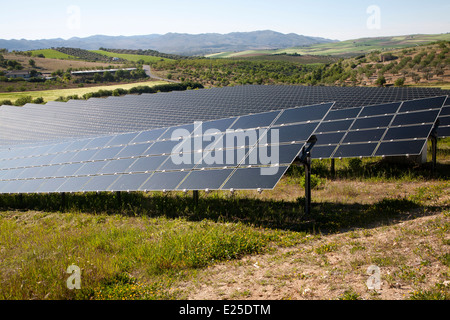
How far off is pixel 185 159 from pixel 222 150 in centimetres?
164

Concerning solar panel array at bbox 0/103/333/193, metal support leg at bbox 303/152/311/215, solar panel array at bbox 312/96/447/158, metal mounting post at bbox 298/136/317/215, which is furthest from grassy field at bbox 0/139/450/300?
solar panel array at bbox 312/96/447/158

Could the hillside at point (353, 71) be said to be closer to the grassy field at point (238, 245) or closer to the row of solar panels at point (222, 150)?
the row of solar panels at point (222, 150)

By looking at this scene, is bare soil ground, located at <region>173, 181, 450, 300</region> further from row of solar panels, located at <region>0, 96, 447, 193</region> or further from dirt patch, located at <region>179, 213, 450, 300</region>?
row of solar panels, located at <region>0, 96, 447, 193</region>

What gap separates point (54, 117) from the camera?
141 ft

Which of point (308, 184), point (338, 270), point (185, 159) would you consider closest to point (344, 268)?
point (338, 270)

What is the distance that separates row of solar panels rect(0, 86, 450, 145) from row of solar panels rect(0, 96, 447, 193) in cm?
813

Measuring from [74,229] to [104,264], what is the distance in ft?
15.8

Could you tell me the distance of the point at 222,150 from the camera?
14359mm

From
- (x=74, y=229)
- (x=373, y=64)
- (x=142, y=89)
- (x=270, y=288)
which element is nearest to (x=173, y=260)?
(x=270, y=288)

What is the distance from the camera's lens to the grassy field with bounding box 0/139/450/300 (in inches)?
333

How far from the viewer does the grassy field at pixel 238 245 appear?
845 centimetres

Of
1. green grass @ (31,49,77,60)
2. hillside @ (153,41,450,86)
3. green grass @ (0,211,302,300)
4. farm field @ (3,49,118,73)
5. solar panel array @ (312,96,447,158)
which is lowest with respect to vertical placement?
green grass @ (0,211,302,300)

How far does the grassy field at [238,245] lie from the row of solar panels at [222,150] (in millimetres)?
1442

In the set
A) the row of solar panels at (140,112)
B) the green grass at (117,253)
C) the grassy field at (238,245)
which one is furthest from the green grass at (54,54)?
the green grass at (117,253)
